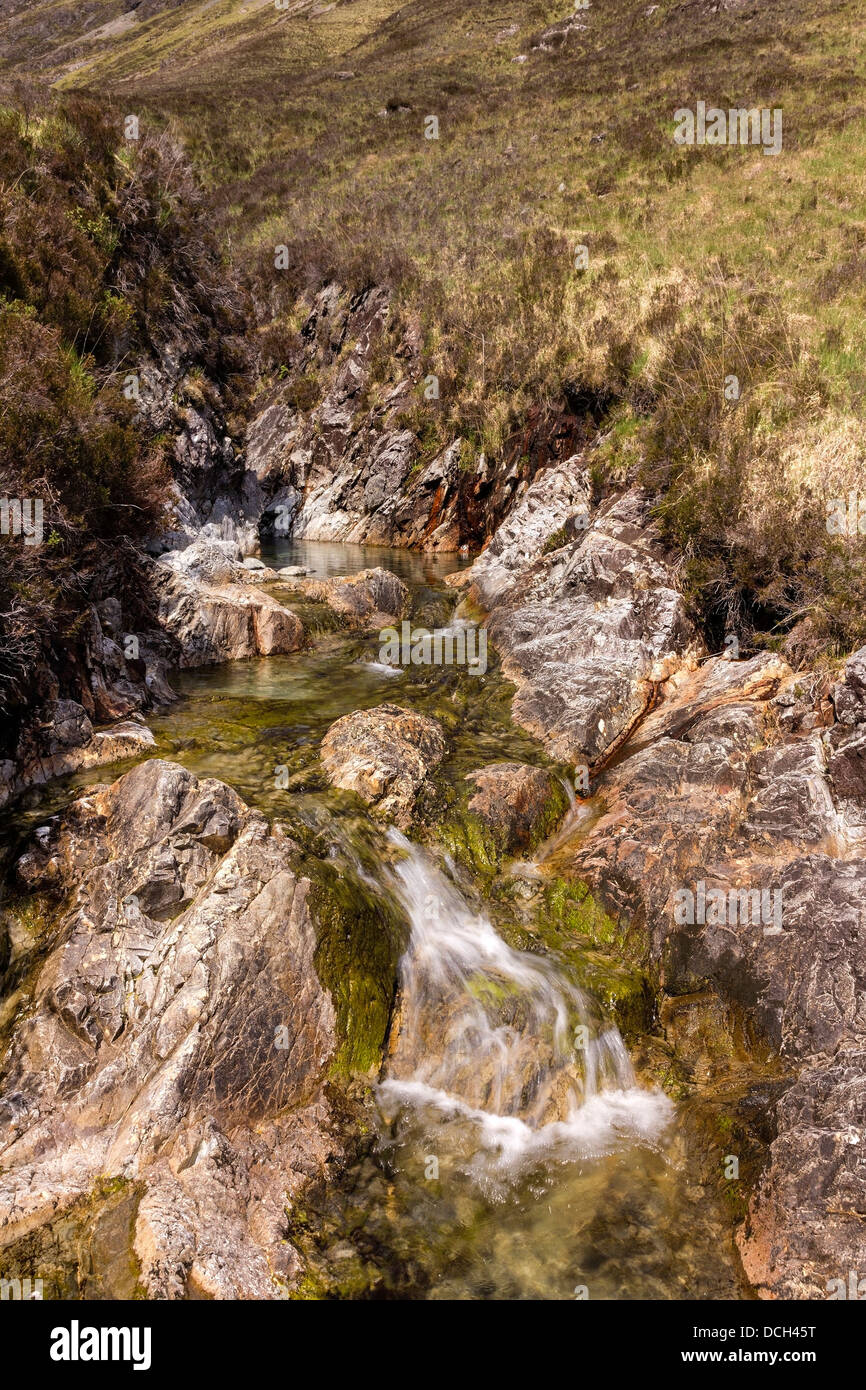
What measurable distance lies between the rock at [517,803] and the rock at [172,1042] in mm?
2304

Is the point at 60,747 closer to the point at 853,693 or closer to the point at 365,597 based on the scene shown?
the point at 365,597

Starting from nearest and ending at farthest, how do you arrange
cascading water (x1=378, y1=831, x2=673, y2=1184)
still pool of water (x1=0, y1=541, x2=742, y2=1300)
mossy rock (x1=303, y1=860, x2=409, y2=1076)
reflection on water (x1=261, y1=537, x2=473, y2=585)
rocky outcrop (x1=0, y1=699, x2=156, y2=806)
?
still pool of water (x1=0, y1=541, x2=742, y2=1300) → cascading water (x1=378, y1=831, x2=673, y2=1184) → mossy rock (x1=303, y1=860, x2=409, y2=1076) → rocky outcrop (x1=0, y1=699, x2=156, y2=806) → reflection on water (x1=261, y1=537, x2=473, y2=585)

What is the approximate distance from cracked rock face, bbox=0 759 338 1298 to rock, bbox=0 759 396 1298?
0.01m

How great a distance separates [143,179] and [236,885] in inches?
680

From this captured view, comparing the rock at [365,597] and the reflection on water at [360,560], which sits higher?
the reflection on water at [360,560]

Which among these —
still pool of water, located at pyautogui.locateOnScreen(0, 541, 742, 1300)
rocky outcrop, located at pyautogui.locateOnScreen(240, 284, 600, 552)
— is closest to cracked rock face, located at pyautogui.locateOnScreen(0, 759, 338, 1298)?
still pool of water, located at pyautogui.locateOnScreen(0, 541, 742, 1300)

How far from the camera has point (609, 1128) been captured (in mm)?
5973

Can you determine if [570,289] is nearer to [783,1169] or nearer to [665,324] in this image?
[665,324]

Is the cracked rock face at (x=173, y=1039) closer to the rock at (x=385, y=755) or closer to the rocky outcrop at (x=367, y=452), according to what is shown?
the rock at (x=385, y=755)

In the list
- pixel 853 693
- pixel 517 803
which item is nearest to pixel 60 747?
pixel 517 803

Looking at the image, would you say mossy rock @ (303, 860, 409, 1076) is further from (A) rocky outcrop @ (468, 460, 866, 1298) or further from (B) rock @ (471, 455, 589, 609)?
(B) rock @ (471, 455, 589, 609)

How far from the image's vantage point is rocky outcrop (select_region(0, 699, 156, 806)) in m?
7.47

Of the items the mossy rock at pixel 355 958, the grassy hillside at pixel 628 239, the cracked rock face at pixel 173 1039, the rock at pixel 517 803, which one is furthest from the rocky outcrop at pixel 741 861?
the cracked rock face at pixel 173 1039

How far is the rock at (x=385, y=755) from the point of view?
8164 millimetres
